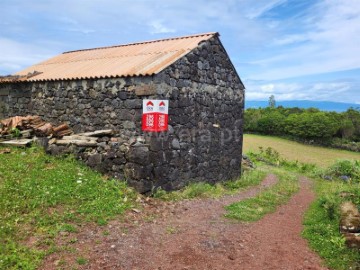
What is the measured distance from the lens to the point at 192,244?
590 cm

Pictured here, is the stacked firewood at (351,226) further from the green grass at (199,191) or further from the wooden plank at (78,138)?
the wooden plank at (78,138)

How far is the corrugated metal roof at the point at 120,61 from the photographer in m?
9.51

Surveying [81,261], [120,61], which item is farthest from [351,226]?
[120,61]

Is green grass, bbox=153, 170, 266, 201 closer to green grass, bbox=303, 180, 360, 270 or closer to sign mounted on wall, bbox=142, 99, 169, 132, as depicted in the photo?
sign mounted on wall, bbox=142, 99, 169, 132

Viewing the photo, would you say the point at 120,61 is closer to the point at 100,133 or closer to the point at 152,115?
the point at 100,133

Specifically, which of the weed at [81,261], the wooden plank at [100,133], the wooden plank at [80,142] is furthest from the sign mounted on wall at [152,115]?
the weed at [81,261]

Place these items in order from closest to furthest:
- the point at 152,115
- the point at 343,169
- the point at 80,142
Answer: the point at 152,115, the point at 80,142, the point at 343,169

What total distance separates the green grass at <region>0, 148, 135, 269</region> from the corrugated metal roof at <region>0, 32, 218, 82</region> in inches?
118

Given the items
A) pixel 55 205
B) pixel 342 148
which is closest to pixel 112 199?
pixel 55 205

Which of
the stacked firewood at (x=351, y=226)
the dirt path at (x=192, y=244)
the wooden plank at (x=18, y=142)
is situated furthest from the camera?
the wooden plank at (x=18, y=142)

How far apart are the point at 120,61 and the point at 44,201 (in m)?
5.86

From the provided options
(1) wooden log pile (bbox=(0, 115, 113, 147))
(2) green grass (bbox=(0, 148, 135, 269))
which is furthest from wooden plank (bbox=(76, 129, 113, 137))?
(2) green grass (bbox=(0, 148, 135, 269))

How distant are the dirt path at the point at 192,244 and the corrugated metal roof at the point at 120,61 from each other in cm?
399

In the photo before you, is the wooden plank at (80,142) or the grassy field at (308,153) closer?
the wooden plank at (80,142)
